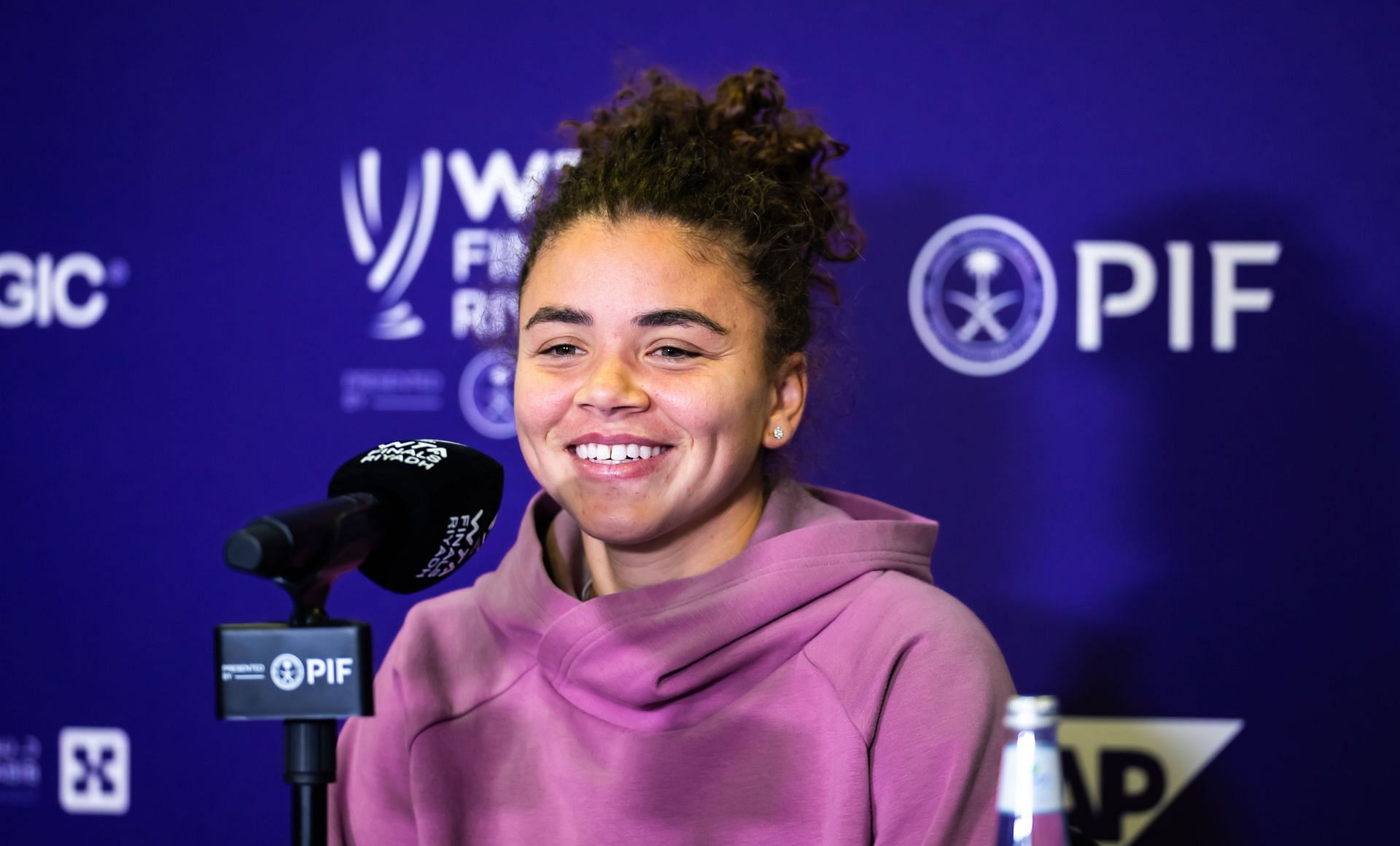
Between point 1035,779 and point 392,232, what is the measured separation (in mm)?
A: 1776

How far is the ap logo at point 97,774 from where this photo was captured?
240 cm

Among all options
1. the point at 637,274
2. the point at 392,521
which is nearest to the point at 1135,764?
the point at 637,274

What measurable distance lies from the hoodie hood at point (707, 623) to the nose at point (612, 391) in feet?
0.65

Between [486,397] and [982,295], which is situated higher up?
[982,295]

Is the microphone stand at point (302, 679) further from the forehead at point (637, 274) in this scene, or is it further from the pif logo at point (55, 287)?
the pif logo at point (55, 287)

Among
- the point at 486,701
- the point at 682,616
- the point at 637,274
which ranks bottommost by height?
the point at 486,701

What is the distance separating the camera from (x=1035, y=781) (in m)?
0.75

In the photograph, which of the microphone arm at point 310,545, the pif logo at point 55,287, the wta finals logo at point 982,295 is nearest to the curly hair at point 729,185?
the wta finals logo at point 982,295

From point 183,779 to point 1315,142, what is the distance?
2.08 metres

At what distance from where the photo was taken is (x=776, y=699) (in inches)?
54.4

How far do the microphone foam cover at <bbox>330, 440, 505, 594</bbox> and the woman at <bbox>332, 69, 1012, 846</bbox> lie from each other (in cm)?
39

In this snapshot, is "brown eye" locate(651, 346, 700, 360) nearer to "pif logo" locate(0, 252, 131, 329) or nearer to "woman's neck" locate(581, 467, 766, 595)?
"woman's neck" locate(581, 467, 766, 595)

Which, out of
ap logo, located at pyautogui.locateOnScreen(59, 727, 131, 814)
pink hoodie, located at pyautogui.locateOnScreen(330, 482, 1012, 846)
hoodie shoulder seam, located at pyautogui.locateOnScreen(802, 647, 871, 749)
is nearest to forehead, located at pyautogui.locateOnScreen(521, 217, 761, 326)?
pink hoodie, located at pyautogui.locateOnScreen(330, 482, 1012, 846)

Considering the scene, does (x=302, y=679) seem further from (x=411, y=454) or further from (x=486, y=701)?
(x=486, y=701)
